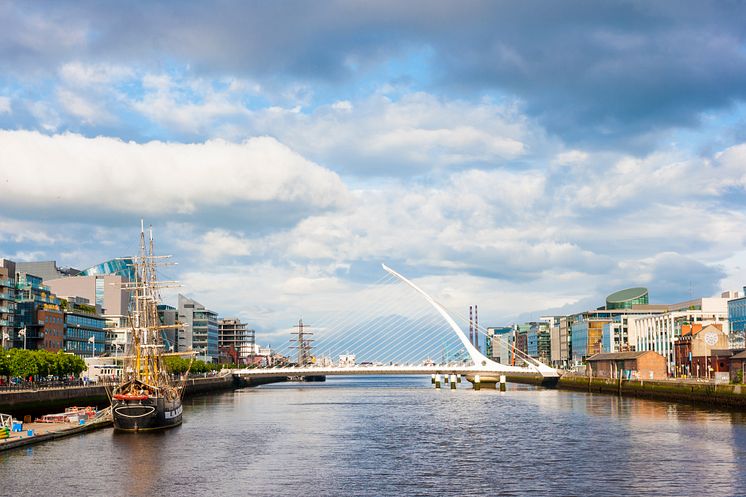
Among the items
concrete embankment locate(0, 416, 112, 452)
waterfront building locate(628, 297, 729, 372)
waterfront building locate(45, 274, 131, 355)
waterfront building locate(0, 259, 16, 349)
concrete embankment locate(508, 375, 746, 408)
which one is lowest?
concrete embankment locate(508, 375, 746, 408)

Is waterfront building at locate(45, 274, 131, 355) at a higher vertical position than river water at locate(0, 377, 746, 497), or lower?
higher

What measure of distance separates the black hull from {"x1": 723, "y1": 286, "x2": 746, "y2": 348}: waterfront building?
93740 mm

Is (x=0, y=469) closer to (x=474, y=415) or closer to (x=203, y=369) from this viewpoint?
(x=474, y=415)

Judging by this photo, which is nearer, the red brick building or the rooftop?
the red brick building

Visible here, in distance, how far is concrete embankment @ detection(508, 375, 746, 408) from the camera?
296 feet

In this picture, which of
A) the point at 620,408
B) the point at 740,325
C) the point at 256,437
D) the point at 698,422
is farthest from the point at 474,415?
the point at 740,325

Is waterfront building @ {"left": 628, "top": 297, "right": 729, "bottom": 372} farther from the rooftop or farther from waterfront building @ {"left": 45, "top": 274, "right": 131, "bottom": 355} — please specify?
waterfront building @ {"left": 45, "top": 274, "right": 131, "bottom": 355}

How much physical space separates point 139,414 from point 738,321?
109030mm

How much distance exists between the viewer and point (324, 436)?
2773 inches

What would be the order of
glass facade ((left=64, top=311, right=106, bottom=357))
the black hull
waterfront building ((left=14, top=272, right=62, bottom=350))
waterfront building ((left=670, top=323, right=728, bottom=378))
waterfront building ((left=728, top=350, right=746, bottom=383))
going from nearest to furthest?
the black hull < waterfront building ((left=728, top=350, right=746, bottom=383)) < waterfront building ((left=14, top=272, right=62, bottom=350)) < waterfront building ((left=670, top=323, right=728, bottom=378)) < glass facade ((left=64, top=311, right=106, bottom=357))

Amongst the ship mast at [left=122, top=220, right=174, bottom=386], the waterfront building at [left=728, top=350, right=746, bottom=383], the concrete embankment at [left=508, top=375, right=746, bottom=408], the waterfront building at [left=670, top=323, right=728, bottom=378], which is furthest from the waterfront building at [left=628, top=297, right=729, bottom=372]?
the ship mast at [left=122, top=220, right=174, bottom=386]

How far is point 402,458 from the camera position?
5628cm

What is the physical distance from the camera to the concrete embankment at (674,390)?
296ft

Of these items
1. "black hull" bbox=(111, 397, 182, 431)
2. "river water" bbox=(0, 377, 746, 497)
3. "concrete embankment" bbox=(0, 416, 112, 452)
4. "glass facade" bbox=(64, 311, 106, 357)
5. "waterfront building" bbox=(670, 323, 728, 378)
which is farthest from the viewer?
"glass facade" bbox=(64, 311, 106, 357)
